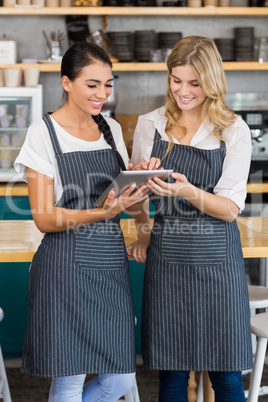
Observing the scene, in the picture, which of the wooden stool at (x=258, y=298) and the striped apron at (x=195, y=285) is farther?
the wooden stool at (x=258, y=298)

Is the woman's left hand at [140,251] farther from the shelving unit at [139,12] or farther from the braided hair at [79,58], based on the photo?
the shelving unit at [139,12]

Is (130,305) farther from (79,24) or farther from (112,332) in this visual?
(79,24)

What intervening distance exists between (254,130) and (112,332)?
2.62m

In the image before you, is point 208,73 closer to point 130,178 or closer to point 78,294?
point 130,178

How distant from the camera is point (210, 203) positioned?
1878mm

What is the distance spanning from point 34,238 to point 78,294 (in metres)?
0.53

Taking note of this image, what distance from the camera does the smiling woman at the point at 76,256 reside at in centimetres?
187

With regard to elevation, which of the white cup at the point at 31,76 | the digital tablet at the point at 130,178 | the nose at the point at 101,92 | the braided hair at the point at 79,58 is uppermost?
the braided hair at the point at 79,58

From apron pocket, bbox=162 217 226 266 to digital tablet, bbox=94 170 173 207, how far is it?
23 cm

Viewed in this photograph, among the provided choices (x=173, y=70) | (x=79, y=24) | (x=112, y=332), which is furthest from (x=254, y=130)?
(x=112, y=332)

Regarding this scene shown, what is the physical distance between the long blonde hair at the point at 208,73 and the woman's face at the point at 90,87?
240 mm

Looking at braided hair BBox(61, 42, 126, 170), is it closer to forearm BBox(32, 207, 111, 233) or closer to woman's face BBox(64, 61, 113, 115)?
woman's face BBox(64, 61, 113, 115)

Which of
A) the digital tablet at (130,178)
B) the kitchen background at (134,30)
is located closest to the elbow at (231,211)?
the digital tablet at (130,178)

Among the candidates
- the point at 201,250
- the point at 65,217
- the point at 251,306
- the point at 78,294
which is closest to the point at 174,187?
the point at 201,250
